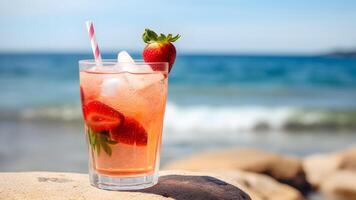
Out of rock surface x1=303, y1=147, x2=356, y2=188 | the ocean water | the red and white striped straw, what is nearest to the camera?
the red and white striped straw

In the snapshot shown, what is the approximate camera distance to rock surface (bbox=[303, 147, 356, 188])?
7.38 metres

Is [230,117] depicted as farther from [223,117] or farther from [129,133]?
[129,133]

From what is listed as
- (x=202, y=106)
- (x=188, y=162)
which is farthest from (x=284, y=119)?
(x=188, y=162)

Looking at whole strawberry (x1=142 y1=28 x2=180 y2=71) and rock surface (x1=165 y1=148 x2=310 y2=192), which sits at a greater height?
whole strawberry (x1=142 y1=28 x2=180 y2=71)

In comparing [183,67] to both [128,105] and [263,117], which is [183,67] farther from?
[128,105]

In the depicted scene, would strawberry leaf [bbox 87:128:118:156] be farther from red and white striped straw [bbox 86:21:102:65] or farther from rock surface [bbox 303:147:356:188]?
rock surface [bbox 303:147:356:188]

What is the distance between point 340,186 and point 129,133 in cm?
495

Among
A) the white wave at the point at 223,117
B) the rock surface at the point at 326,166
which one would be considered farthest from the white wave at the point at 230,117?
the rock surface at the point at 326,166

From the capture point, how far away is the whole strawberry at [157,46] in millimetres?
2496

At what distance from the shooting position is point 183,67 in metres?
29.6

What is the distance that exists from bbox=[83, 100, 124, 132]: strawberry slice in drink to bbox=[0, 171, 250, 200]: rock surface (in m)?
0.26

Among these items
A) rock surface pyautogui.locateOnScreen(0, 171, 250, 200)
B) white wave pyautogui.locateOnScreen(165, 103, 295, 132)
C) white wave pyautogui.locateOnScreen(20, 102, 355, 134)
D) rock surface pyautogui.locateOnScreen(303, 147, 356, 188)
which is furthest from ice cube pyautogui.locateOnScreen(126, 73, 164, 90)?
white wave pyautogui.locateOnScreen(165, 103, 295, 132)

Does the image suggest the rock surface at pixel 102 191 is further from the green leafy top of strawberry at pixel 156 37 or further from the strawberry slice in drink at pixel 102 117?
the green leafy top of strawberry at pixel 156 37

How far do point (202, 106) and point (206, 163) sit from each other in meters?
8.83
